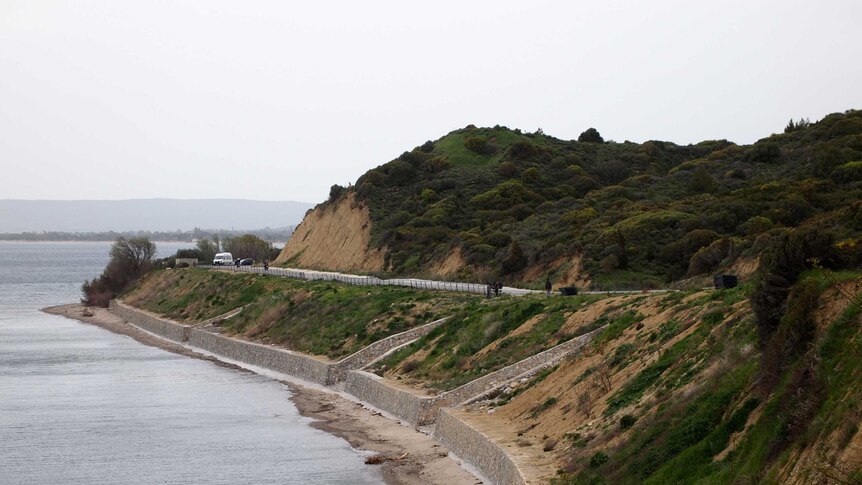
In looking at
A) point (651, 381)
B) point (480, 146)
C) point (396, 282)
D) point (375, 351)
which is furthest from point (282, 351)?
point (480, 146)

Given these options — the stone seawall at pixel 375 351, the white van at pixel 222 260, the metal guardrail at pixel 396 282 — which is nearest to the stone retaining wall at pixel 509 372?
the stone seawall at pixel 375 351

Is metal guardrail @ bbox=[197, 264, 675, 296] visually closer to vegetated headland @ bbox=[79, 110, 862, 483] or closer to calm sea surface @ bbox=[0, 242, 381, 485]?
vegetated headland @ bbox=[79, 110, 862, 483]

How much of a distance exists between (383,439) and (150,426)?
8751mm

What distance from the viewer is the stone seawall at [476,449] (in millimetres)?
23766

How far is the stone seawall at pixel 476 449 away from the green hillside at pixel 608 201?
731 cm

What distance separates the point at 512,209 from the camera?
80562 millimetres

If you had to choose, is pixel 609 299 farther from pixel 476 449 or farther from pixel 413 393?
pixel 476 449

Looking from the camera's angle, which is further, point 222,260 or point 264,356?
point 222,260

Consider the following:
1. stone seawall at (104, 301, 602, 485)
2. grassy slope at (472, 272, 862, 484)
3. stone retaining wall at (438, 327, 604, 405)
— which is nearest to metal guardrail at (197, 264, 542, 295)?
stone seawall at (104, 301, 602, 485)

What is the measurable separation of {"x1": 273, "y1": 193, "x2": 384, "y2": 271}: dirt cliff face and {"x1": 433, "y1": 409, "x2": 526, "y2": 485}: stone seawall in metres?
47.0

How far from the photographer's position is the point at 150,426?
122 ft

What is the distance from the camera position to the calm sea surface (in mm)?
29422

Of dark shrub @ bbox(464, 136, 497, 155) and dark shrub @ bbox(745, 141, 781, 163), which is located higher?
dark shrub @ bbox(464, 136, 497, 155)

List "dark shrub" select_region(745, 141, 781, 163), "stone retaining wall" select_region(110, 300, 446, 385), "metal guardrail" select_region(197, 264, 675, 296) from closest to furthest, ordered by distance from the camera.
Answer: "stone retaining wall" select_region(110, 300, 446, 385) → "metal guardrail" select_region(197, 264, 675, 296) → "dark shrub" select_region(745, 141, 781, 163)
